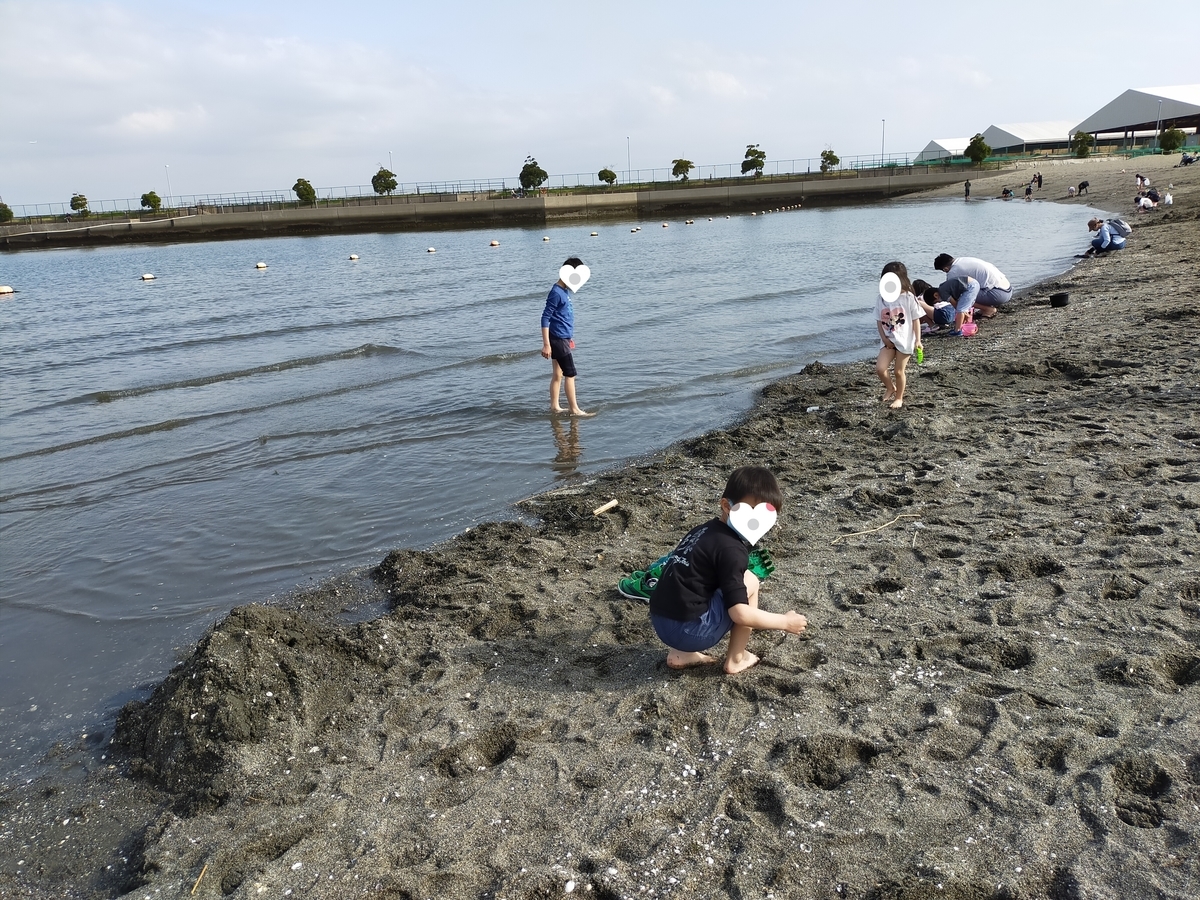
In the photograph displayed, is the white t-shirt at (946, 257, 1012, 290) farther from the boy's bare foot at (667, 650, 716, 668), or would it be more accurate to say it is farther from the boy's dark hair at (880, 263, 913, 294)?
the boy's bare foot at (667, 650, 716, 668)

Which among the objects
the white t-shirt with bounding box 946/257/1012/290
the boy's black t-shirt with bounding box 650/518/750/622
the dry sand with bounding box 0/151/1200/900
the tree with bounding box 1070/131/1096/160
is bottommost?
the dry sand with bounding box 0/151/1200/900

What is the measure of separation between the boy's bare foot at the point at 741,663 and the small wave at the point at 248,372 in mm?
13081

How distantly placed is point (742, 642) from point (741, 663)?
15 cm

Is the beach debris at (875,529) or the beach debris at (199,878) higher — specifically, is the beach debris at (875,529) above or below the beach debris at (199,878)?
above

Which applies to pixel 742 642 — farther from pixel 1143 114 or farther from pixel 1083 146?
pixel 1143 114

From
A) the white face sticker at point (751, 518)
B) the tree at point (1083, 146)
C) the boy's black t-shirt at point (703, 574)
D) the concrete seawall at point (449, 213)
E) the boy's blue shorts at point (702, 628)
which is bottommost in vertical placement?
the boy's blue shorts at point (702, 628)

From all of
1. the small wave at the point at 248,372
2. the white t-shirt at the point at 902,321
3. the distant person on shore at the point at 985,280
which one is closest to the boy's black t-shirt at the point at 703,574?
the white t-shirt at the point at 902,321

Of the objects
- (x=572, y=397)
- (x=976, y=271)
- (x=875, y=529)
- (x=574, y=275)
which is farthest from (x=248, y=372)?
(x=976, y=271)

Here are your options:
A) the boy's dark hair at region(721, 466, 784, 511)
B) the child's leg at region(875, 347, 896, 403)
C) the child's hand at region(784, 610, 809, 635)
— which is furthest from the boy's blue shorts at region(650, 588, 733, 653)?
the child's leg at region(875, 347, 896, 403)

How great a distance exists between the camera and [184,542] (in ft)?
24.2

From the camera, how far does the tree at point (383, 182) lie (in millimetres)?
83625

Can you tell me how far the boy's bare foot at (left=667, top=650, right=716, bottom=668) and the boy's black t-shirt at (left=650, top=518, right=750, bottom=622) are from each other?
0.98 feet

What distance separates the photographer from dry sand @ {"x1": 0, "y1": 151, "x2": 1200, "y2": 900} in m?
2.94

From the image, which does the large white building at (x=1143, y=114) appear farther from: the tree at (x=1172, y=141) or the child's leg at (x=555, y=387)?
the child's leg at (x=555, y=387)
